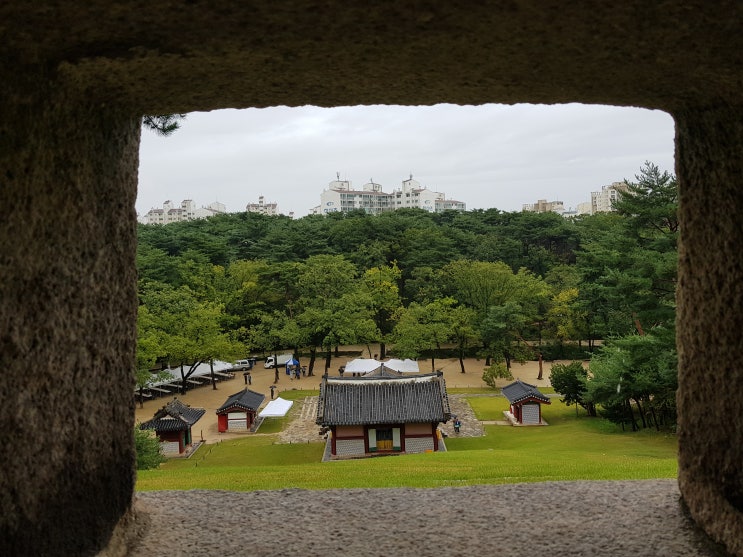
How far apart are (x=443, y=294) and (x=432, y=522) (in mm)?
23155

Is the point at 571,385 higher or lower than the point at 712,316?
lower

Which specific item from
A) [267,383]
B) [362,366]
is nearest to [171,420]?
[267,383]

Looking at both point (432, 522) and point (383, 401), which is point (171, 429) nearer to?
point (383, 401)

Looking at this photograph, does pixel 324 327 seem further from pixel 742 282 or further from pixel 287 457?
pixel 742 282

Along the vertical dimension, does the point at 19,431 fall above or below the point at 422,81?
below

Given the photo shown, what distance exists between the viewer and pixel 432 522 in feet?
11.5

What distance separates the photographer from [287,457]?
1235cm

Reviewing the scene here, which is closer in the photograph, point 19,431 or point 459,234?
point 19,431

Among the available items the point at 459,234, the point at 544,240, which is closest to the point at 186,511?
the point at 459,234

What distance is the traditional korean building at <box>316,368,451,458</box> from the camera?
511 inches

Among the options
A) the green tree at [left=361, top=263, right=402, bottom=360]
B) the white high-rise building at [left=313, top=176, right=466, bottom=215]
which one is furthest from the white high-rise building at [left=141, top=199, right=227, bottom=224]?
the green tree at [left=361, top=263, right=402, bottom=360]

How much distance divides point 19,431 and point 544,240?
35.8 meters

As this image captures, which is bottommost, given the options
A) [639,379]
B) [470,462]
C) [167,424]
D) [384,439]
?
[384,439]

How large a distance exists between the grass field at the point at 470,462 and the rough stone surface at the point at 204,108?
2.44m
